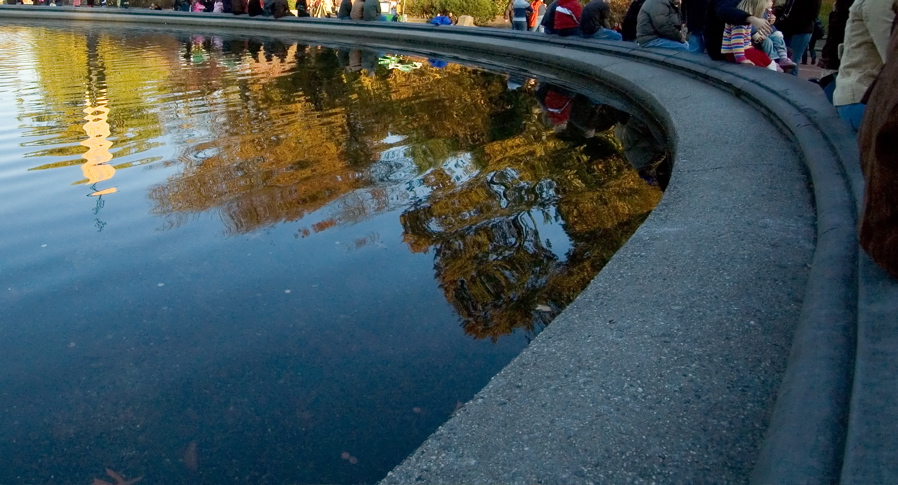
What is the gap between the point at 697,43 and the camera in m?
10.7

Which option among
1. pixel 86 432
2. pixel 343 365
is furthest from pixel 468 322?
pixel 86 432

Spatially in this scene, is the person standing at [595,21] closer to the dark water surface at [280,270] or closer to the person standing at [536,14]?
the dark water surface at [280,270]

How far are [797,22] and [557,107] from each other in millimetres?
3249

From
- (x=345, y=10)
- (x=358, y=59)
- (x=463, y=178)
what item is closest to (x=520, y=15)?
(x=358, y=59)

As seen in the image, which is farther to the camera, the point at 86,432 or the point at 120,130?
the point at 120,130

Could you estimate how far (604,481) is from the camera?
2219 mm

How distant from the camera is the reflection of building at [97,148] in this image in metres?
7.05

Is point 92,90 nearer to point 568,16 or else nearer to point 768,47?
point 568,16

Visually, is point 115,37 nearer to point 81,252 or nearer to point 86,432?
point 81,252

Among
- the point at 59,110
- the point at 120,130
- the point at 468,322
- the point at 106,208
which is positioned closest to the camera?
the point at 468,322

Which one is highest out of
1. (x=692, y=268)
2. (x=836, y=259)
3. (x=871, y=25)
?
(x=871, y=25)

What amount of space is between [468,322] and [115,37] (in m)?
24.9

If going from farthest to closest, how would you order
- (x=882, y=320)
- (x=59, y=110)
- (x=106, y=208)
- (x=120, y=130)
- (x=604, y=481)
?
(x=59, y=110), (x=120, y=130), (x=106, y=208), (x=882, y=320), (x=604, y=481)

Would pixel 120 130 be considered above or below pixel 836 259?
below
